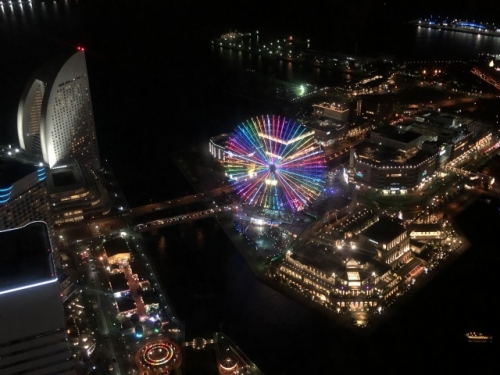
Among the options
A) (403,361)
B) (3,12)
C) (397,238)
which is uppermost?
(3,12)

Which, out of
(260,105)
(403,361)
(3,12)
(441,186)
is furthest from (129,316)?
(3,12)

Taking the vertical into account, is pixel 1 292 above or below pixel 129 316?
above

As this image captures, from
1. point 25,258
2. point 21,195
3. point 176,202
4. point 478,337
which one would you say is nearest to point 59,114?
point 21,195

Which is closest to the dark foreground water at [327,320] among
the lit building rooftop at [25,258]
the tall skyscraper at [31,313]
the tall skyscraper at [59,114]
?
the tall skyscraper at [59,114]

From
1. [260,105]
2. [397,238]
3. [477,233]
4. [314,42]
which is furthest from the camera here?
[314,42]

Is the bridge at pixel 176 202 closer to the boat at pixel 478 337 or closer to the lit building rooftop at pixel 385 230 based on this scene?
the lit building rooftop at pixel 385 230

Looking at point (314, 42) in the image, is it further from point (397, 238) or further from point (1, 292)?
point (1, 292)

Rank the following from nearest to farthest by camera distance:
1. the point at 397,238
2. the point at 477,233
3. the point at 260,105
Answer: the point at 397,238, the point at 477,233, the point at 260,105

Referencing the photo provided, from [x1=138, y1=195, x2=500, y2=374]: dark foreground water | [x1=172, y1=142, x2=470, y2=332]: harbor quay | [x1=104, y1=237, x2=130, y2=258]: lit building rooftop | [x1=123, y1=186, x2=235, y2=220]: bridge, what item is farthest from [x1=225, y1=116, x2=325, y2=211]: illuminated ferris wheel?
[x1=104, y1=237, x2=130, y2=258]: lit building rooftop
